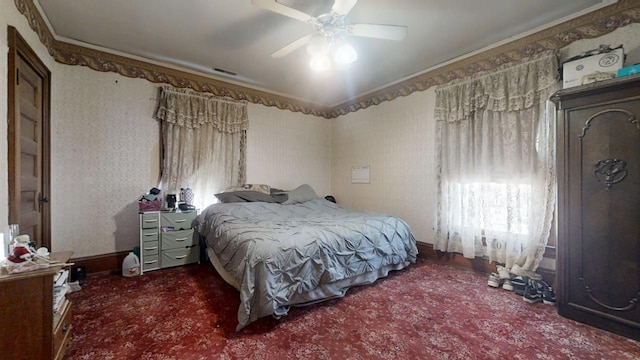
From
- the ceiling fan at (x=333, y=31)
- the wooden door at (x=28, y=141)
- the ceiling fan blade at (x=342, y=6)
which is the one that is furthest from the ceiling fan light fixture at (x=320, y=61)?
the wooden door at (x=28, y=141)

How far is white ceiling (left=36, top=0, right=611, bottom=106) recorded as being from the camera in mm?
2279

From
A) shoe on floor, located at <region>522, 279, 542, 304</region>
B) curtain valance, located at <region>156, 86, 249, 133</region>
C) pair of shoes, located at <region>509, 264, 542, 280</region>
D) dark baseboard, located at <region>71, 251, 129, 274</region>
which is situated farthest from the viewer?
curtain valance, located at <region>156, 86, 249, 133</region>

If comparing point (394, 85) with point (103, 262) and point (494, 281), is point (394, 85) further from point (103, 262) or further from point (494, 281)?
point (103, 262)

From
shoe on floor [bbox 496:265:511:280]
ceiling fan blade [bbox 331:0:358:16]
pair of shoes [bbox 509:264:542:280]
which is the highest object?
ceiling fan blade [bbox 331:0:358:16]

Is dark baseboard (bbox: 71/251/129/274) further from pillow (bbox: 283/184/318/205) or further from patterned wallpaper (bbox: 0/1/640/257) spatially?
pillow (bbox: 283/184/318/205)

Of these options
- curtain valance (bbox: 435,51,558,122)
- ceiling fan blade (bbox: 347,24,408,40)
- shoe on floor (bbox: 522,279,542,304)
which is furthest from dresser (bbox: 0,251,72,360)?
curtain valance (bbox: 435,51,558,122)

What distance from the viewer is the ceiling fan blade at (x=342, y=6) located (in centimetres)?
175

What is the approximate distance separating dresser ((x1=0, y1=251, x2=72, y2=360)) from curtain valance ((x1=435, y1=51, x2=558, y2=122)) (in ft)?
12.8

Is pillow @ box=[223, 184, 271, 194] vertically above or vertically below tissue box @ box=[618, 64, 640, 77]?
below

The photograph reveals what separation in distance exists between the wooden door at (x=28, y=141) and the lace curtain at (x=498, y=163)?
4.12 meters

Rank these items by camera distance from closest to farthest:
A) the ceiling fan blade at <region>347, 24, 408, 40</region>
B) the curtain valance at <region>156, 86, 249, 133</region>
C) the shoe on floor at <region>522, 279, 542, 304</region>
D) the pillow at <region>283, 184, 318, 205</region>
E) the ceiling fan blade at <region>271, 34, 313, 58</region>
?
the ceiling fan blade at <region>347, 24, 408, 40</region> < the ceiling fan blade at <region>271, 34, 313, 58</region> < the shoe on floor at <region>522, 279, 542, 304</region> < the curtain valance at <region>156, 86, 249, 133</region> < the pillow at <region>283, 184, 318, 205</region>

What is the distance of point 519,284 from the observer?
2500mm

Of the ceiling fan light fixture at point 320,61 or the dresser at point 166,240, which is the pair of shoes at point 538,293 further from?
the dresser at point 166,240

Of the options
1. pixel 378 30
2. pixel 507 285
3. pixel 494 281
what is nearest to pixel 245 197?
pixel 378 30
